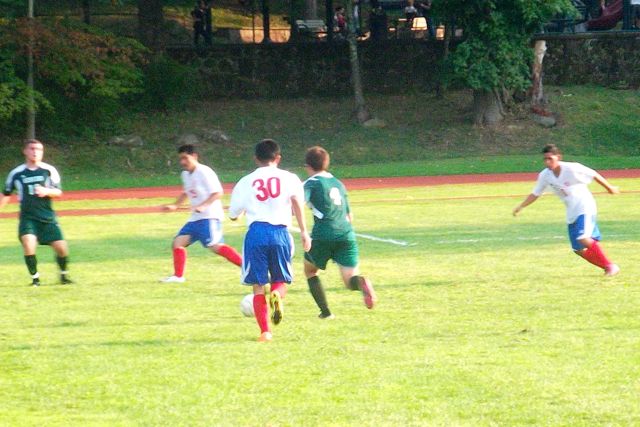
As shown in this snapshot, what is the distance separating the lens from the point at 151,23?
40906mm

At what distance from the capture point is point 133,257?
16719 mm

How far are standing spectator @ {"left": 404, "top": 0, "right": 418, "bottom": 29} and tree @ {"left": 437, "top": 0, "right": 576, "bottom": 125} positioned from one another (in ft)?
17.1

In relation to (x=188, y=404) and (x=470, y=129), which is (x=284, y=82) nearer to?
(x=470, y=129)

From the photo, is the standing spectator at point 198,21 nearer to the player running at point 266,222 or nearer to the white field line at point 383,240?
the white field line at point 383,240

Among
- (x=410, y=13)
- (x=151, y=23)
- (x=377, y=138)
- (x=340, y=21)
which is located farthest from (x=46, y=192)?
(x=340, y=21)

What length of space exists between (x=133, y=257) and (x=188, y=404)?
895 cm

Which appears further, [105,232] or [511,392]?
[105,232]

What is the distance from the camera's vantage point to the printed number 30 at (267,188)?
10062 mm

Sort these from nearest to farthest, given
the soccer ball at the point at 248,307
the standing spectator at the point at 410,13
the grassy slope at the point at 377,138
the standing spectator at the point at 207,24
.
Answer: the soccer ball at the point at 248,307
the grassy slope at the point at 377,138
the standing spectator at the point at 207,24
the standing spectator at the point at 410,13

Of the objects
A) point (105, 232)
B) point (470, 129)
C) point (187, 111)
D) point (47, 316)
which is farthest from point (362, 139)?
point (47, 316)

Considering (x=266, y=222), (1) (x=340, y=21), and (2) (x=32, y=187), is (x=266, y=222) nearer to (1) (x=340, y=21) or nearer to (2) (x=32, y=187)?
(2) (x=32, y=187)

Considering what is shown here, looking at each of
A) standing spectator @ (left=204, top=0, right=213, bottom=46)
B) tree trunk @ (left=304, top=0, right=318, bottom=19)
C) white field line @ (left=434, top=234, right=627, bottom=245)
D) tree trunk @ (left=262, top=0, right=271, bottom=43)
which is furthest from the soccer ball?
tree trunk @ (left=304, top=0, right=318, bottom=19)

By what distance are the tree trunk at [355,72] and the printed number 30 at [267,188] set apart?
97.0ft

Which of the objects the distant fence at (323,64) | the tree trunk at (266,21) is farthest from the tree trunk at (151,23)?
the tree trunk at (266,21)
